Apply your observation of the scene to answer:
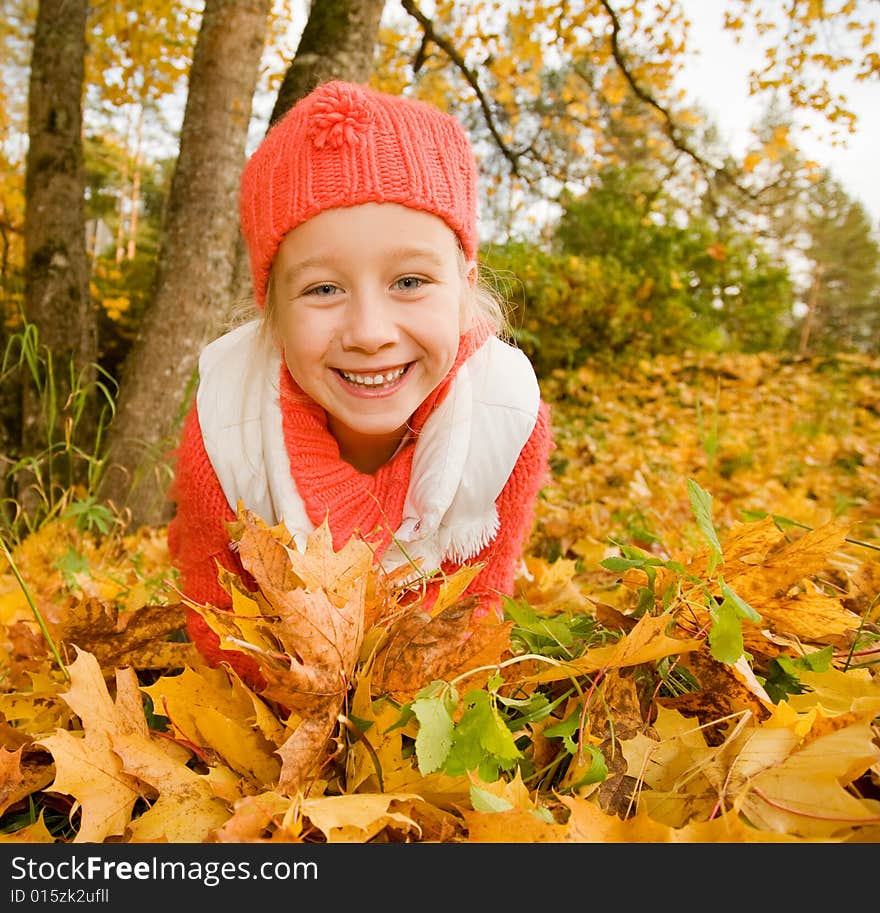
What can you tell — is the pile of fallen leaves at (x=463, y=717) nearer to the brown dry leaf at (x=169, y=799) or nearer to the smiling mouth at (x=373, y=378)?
the brown dry leaf at (x=169, y=799)

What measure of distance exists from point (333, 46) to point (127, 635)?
2782 millimetres

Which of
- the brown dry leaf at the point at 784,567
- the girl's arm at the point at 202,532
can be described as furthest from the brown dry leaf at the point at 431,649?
the girl's arm at the point at 202,532

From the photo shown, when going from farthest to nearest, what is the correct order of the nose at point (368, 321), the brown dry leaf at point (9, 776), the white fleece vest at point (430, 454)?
1. the white fleece vest at point (430, 454)
2. the nose at point (368, 321)
3. the brown dry leaf at point (9, 776)

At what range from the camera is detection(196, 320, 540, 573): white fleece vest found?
5.36 feet

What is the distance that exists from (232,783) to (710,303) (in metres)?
8.57

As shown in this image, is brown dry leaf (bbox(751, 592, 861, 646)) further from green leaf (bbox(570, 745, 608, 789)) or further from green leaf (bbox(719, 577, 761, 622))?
green leaf (bbox(570, 745, 608, 789))

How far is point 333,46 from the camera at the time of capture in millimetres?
3104

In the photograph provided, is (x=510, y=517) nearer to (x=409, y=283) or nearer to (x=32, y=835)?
(x=409, y=283)

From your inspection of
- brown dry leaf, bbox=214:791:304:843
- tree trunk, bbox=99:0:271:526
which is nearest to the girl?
brown dry leaf, bbox=214:791:304:843

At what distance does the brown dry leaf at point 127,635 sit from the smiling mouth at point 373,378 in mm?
561

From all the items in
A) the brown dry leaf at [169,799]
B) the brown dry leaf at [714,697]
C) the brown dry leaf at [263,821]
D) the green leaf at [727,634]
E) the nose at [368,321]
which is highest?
the nose at [368,321]

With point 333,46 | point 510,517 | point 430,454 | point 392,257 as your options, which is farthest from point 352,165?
point 333,46

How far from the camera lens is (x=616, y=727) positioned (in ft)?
2.72

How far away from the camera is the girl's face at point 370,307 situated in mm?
1370
